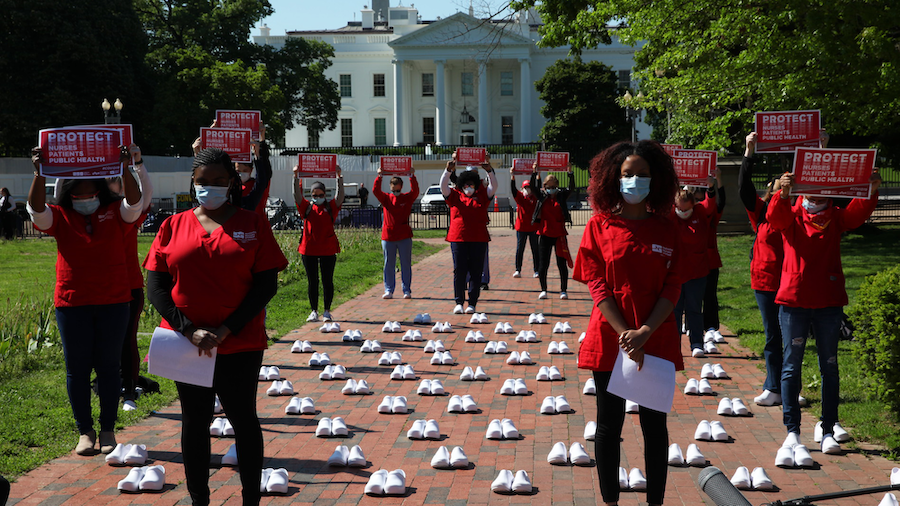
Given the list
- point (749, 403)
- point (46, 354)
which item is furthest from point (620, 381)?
point (46, 354)

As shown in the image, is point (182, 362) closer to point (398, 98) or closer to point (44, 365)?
point (44, 365)

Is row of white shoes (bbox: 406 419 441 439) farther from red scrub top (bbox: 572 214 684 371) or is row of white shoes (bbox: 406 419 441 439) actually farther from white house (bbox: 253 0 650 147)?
white house (bbox: 253 0 650 147)

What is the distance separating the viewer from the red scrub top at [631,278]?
4199 mm

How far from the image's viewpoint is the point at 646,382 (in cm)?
410

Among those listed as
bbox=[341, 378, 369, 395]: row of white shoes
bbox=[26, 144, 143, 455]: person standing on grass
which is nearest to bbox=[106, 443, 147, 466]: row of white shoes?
bbox=[26, 144, 143, 455]: person standing on grass

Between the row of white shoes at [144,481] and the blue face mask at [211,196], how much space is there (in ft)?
6.01

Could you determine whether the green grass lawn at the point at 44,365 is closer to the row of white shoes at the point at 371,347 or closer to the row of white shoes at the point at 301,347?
the row of white shoes at the point at 301,347

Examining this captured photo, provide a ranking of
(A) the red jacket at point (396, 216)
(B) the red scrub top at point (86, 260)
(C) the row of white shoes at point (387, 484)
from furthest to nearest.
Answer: (A) the red jacket at point (396, 216) < (B) the red scrub top at point (86, 260) < (C) the row of white shoes at point (387, 484)

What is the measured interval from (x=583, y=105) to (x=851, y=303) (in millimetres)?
45958

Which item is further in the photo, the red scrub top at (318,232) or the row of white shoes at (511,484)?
the red scrub top at (318,232)

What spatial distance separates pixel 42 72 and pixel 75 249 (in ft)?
139

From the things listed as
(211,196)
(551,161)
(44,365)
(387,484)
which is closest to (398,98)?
(551,161)

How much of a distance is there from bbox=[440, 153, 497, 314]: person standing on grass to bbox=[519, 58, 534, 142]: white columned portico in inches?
2371

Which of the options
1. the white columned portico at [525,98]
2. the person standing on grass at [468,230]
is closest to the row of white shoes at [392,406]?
the person standing on grass at [468,230]
